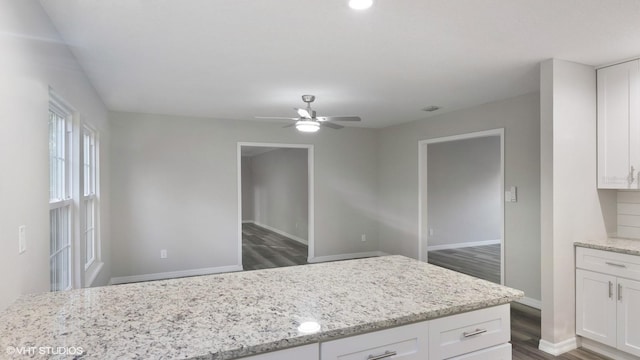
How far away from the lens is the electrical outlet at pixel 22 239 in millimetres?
1535

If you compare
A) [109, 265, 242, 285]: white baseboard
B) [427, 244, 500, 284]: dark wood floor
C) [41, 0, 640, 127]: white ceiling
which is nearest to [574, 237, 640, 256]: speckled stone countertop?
[41, 0, 640, 127]: white ceiling

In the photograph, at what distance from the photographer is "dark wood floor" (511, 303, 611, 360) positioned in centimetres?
278

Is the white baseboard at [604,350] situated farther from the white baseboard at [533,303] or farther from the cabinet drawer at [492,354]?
the cabinet drawer at [492,354]

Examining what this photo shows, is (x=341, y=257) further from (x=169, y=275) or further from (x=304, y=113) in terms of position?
(x=304, y=113)

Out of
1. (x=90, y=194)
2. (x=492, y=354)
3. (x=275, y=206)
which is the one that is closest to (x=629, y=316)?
(x=492, y=354)

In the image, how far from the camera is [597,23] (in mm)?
2139

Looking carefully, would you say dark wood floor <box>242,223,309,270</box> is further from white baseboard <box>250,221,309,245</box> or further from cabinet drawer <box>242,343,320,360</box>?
cabinet drawer <box>242,343,320,360</box>

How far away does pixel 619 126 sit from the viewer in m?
2.88

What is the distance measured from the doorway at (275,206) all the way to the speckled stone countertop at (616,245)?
390cm

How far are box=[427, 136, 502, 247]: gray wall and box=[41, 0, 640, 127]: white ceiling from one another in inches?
124

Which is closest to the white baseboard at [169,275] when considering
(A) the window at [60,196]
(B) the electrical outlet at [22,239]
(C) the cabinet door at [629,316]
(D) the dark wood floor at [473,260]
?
(A) the window at [60,196]

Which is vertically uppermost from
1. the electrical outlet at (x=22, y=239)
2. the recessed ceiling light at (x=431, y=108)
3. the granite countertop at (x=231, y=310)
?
the recessed ceiling light at (x=431, y=108)

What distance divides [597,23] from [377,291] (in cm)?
210

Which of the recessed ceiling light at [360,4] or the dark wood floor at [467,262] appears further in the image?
the dark wood floor at [467,262]
